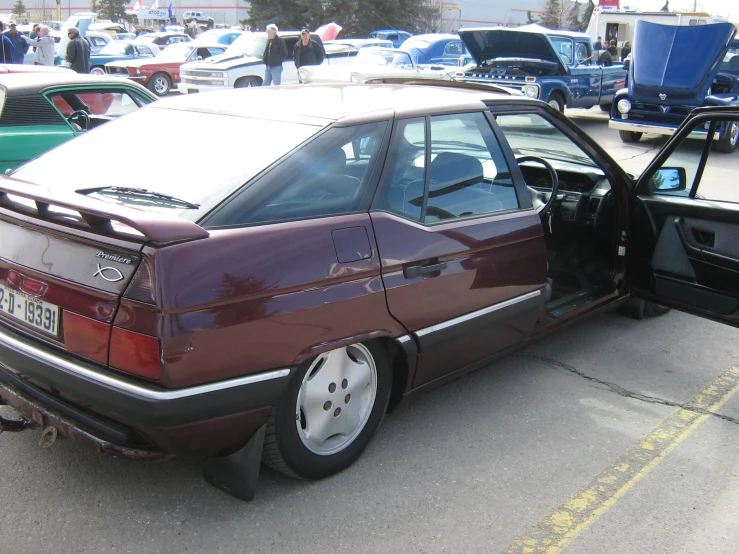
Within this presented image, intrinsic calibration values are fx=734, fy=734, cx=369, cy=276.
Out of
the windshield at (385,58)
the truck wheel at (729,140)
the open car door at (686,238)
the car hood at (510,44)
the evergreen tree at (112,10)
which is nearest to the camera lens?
the open car door at (686,238)

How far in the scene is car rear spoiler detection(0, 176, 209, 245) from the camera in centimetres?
234

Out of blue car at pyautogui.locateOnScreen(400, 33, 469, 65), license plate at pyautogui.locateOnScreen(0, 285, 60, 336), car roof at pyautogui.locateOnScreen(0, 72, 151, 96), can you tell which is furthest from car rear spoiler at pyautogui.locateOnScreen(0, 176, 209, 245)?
blue car at pyautogui.locateOnScreen(400, 33, 469, 65)

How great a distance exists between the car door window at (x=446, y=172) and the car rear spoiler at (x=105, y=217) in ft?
2.95

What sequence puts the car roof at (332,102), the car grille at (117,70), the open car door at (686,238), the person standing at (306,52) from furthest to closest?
the car grille at (117,70)
the person standing at (306,52)
the open car door at (686,238)
the car roof at (332,102)

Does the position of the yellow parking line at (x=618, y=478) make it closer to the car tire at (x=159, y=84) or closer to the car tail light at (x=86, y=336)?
the car tail light at (x=86, y=336)

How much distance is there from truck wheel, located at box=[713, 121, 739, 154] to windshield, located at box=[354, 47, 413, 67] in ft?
24.4

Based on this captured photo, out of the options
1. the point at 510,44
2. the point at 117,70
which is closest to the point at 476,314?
the point at 510,44

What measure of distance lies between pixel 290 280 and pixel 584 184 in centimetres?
270

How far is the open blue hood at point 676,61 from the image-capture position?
1204 centimetres

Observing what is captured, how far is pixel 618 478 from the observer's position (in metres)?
3.17

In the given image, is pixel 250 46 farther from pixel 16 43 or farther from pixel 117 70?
pixel 16 43

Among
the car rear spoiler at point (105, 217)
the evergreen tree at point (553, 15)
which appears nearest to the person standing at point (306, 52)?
the car rear spoiler at point (105, 217)

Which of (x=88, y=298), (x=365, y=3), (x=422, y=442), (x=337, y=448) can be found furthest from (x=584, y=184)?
(x=365, y=3)

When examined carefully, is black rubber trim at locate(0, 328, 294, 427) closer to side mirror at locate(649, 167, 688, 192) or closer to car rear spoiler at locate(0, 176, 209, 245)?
car rear spoiler at locate(0, 176, 209, 245)
